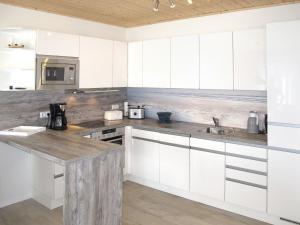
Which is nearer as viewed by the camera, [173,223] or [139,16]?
[173,223]

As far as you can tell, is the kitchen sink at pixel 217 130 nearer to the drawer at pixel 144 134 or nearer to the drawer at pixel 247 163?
the drawer at pixel 247 163

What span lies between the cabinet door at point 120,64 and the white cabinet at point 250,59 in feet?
6.13

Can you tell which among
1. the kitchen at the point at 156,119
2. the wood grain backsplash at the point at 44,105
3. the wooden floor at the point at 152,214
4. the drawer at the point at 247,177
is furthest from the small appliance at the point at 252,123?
the wood grain backsplash at the point at 44,105

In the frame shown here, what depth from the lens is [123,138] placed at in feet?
13.7

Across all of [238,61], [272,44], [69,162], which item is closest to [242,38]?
[238,61]

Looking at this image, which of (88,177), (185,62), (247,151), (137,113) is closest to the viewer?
(88,177)

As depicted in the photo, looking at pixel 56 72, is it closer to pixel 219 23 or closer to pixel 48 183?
pixel 48 183

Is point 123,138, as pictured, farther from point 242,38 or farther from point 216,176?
point 242,38

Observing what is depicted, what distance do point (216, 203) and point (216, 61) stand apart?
6.02 ft

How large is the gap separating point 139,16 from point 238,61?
161 centimetres

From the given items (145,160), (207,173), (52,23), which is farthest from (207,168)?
(52,23)

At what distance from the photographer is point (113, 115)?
4512 mm

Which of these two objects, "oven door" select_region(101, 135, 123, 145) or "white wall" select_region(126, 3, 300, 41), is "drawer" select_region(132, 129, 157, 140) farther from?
"white wall" select_region(126, 3, 300, 41)

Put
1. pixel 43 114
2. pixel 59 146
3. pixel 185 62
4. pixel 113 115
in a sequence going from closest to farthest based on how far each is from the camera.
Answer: pixel 59 146
pixel 43 114
pixel 185 62
pixel 113 115
